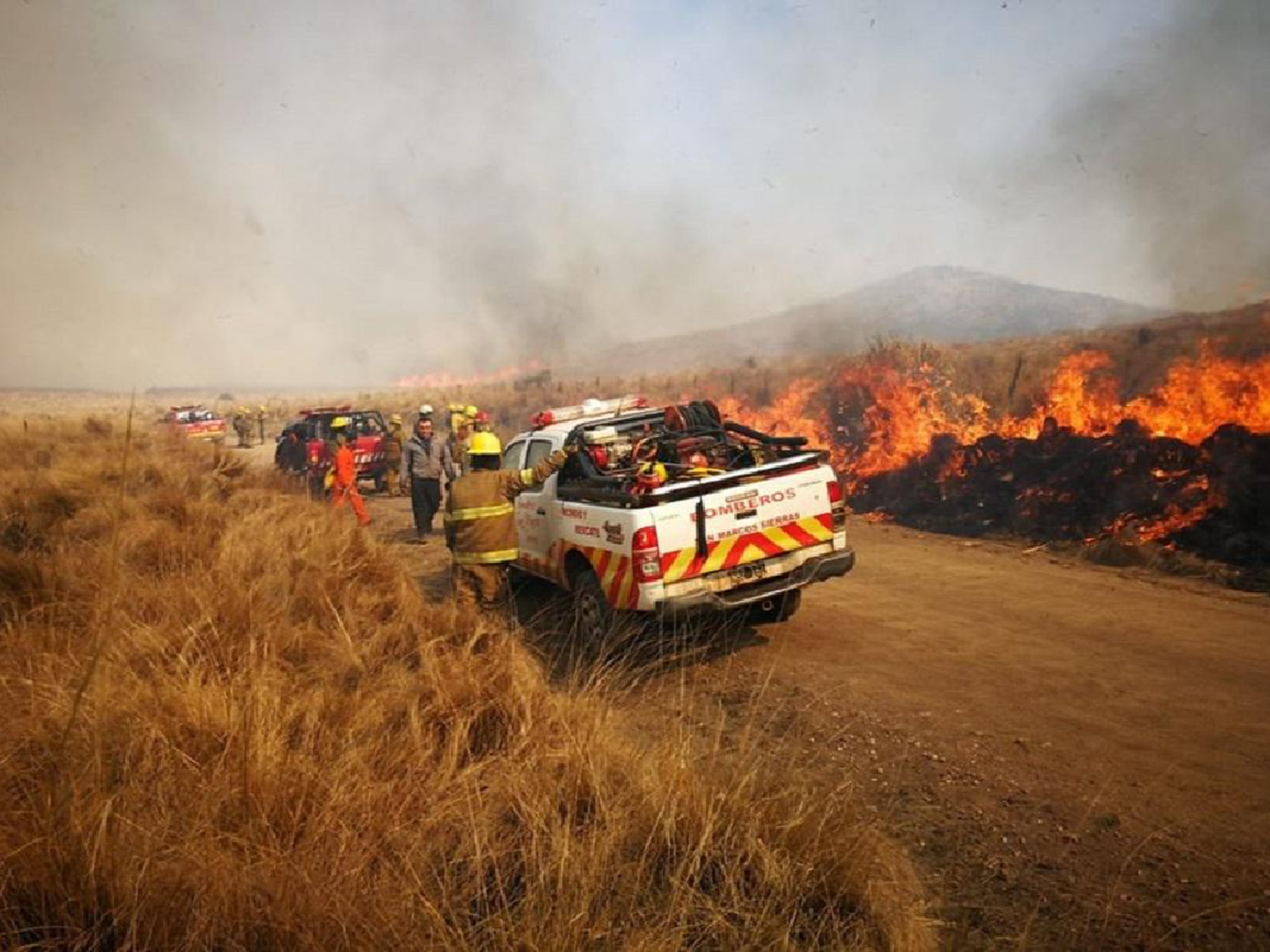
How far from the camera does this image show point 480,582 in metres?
6.96

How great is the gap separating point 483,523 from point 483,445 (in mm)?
815

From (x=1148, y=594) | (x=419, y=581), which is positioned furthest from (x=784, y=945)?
(x=419, y=581)

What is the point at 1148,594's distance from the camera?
6.95 metres

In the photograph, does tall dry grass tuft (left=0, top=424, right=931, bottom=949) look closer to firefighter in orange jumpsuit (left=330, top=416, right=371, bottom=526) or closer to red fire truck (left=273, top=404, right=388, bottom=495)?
firefighter in orange jumpsuit (left=330, top=416, right=371, bottom=526)

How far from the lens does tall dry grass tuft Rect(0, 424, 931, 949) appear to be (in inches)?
79.2

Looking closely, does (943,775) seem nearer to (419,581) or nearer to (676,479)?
(676,479)

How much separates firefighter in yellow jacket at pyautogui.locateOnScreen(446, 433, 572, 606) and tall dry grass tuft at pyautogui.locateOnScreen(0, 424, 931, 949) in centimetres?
214

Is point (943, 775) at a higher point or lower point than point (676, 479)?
lower

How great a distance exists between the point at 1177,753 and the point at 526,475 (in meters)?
5.14

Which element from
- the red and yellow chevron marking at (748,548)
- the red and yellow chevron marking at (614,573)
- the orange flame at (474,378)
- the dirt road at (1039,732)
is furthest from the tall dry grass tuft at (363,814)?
the orange flame at (474,378)

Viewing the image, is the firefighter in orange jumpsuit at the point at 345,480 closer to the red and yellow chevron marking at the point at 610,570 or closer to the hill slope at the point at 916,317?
the red and yellow chevron marking at the point at 610,570

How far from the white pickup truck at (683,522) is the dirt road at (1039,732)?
0.66 metres

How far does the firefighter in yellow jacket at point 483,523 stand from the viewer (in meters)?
6.77

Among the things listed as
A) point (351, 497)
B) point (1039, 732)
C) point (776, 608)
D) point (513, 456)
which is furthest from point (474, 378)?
point (1039, 732)
